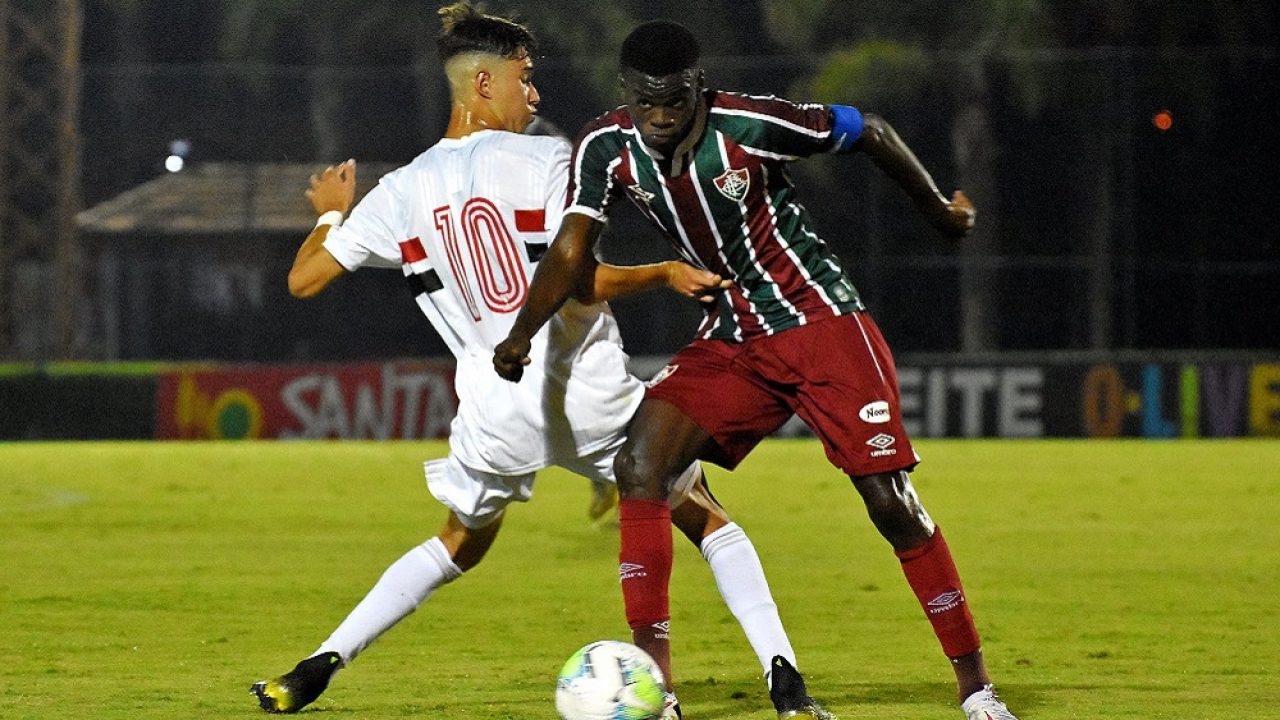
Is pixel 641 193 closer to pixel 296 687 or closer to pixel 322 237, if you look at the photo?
pixel 322 237

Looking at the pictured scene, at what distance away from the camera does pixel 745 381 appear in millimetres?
5723

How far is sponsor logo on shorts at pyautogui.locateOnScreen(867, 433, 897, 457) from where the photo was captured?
5496 mm

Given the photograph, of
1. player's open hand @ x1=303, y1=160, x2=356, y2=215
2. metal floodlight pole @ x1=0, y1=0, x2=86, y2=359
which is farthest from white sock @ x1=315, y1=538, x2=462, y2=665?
metal floodlight pole @ x1=0, y1=0, x2=86, y2=359

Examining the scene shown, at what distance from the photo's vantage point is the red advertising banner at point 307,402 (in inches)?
845

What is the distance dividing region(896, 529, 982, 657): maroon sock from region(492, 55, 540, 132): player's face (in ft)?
5.75

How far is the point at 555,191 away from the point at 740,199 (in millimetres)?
649

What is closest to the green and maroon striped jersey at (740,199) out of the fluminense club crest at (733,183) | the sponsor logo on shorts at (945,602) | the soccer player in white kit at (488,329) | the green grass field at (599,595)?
the fluminense club crest at (733,183)

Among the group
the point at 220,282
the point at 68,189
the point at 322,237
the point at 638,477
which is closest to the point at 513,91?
the point at 322,237

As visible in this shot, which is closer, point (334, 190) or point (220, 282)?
point (334, 190)

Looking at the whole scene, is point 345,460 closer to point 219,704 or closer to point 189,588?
point 189,588

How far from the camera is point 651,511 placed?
567cm

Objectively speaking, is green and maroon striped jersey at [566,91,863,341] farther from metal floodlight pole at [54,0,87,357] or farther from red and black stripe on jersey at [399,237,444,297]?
metal floodlight pole at [54,0,87,357]

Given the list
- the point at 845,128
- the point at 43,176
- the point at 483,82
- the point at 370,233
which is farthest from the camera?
the point at 43,176

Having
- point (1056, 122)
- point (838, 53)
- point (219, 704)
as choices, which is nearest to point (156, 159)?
point (838, 53)
